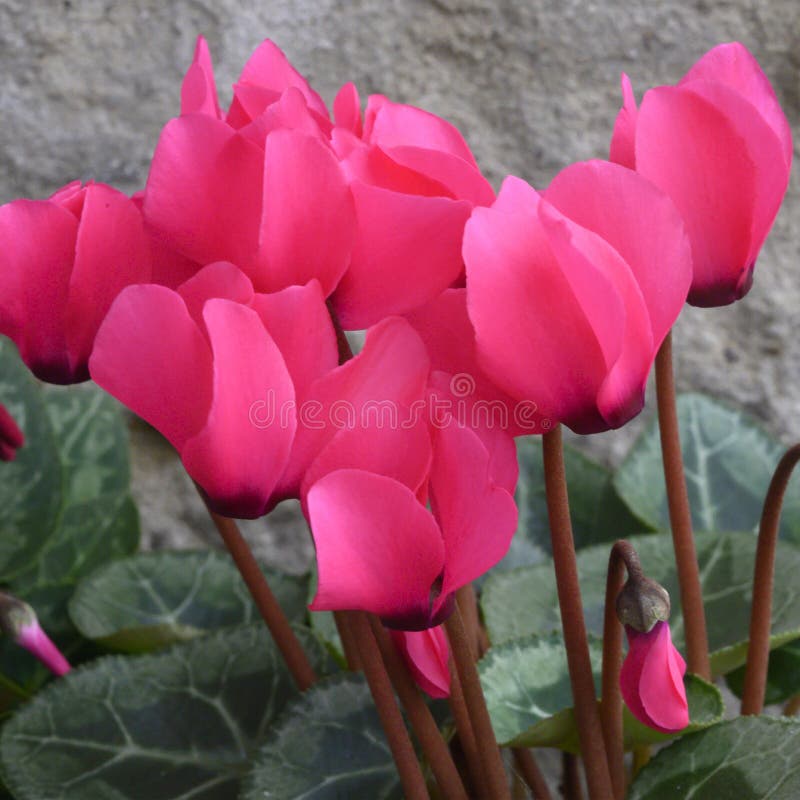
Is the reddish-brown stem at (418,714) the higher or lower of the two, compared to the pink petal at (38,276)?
lower

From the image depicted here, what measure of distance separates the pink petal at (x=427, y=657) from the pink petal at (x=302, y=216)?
179 mm

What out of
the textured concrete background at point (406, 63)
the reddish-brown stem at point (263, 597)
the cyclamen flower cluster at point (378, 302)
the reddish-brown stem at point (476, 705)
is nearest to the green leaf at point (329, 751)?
the reddish-brown stem at point (263, 597)

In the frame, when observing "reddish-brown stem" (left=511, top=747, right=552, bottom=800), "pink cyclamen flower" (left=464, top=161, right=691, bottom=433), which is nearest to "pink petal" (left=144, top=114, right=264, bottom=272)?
"pink cyclamen flower" (left=464, top=161, right=691, bottom=433)

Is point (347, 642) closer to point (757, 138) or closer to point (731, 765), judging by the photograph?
point (731, 765)

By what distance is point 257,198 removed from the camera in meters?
0.43

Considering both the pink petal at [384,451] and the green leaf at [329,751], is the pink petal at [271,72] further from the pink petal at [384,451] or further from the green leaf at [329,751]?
the green leaf at [329,751]

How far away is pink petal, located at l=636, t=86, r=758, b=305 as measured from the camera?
469 mm

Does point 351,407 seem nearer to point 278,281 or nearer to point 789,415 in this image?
point 278,281

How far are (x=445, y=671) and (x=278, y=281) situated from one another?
21 cm

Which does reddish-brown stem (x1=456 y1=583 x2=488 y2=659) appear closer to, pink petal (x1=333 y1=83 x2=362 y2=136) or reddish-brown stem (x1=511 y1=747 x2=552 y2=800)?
reddish-brown stem (x1=511 y1=747 x2=552 y2=800)

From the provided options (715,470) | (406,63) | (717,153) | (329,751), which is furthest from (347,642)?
(406,63)

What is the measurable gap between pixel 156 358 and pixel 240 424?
0.14 ft

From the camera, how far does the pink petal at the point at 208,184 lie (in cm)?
43

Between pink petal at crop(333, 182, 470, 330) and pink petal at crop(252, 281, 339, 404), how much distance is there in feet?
0.09
